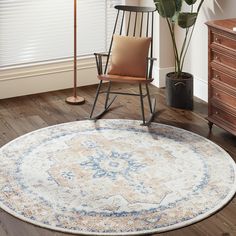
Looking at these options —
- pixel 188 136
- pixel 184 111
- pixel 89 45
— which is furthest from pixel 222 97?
pixel 89 45

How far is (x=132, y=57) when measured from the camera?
4.77 metres

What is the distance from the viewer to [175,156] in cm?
415

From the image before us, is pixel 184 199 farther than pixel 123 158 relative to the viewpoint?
No

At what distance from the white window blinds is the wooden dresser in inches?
64.3

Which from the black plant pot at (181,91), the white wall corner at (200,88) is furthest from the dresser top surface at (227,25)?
the white wall corner at (200,88)

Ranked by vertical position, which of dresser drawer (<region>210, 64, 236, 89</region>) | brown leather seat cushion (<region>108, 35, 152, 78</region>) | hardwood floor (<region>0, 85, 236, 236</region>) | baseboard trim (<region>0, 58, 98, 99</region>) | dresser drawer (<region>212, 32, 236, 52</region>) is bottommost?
hardwood floor (<region>0, 85, 236, 236</region>)

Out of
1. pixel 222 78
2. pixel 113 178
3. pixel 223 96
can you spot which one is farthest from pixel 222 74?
pixel 113 178

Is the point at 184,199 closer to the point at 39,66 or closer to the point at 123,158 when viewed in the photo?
the point at 123,158

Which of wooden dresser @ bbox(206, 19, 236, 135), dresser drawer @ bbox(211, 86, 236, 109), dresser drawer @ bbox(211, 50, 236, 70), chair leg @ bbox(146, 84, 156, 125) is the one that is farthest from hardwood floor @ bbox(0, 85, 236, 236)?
dresser drawer @ bbox(211, 50, 236, 70)

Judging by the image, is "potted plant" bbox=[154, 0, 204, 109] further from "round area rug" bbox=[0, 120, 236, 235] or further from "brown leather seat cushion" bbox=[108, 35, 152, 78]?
"round area rug" bbox=[0, 120, 236, 235]

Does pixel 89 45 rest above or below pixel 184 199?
above

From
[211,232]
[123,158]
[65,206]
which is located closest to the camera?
[211,232]

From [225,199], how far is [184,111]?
1638 millimetres

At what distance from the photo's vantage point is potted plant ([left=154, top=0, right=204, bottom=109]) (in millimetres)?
4797
